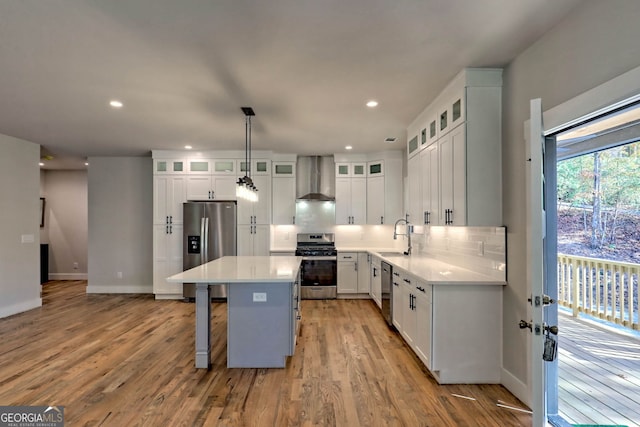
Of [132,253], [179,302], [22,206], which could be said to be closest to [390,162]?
[179,302]

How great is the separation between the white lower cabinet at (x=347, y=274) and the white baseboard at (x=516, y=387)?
328 centimetres

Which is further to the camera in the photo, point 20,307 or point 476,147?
point 20,307

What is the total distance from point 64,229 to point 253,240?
5467 millimetres

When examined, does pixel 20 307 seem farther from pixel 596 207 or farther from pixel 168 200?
pixel 596 207

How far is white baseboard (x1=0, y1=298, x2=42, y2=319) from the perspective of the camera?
4.89 m

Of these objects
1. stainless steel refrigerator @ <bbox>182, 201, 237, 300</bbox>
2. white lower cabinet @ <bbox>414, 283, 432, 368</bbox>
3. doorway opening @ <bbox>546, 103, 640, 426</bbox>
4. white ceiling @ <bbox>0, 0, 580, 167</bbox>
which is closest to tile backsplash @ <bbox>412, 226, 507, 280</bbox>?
doorway opening @ <bbox>546, 103, 640, 426</bbox>

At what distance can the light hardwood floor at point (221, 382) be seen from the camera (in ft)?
7.70

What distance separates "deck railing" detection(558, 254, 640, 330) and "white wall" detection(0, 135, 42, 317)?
8.51m

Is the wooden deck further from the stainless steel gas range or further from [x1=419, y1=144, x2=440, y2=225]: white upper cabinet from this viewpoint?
the stainless steel gas range

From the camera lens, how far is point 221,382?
286cm

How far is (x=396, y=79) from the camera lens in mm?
2928

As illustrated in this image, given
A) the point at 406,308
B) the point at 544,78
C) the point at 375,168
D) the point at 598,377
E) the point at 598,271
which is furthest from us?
the point at 375,168

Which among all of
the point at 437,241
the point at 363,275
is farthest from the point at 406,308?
the point at 363,275

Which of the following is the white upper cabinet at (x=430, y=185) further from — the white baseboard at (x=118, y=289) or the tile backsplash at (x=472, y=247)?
the white baseboard at (x=118, y=289)
